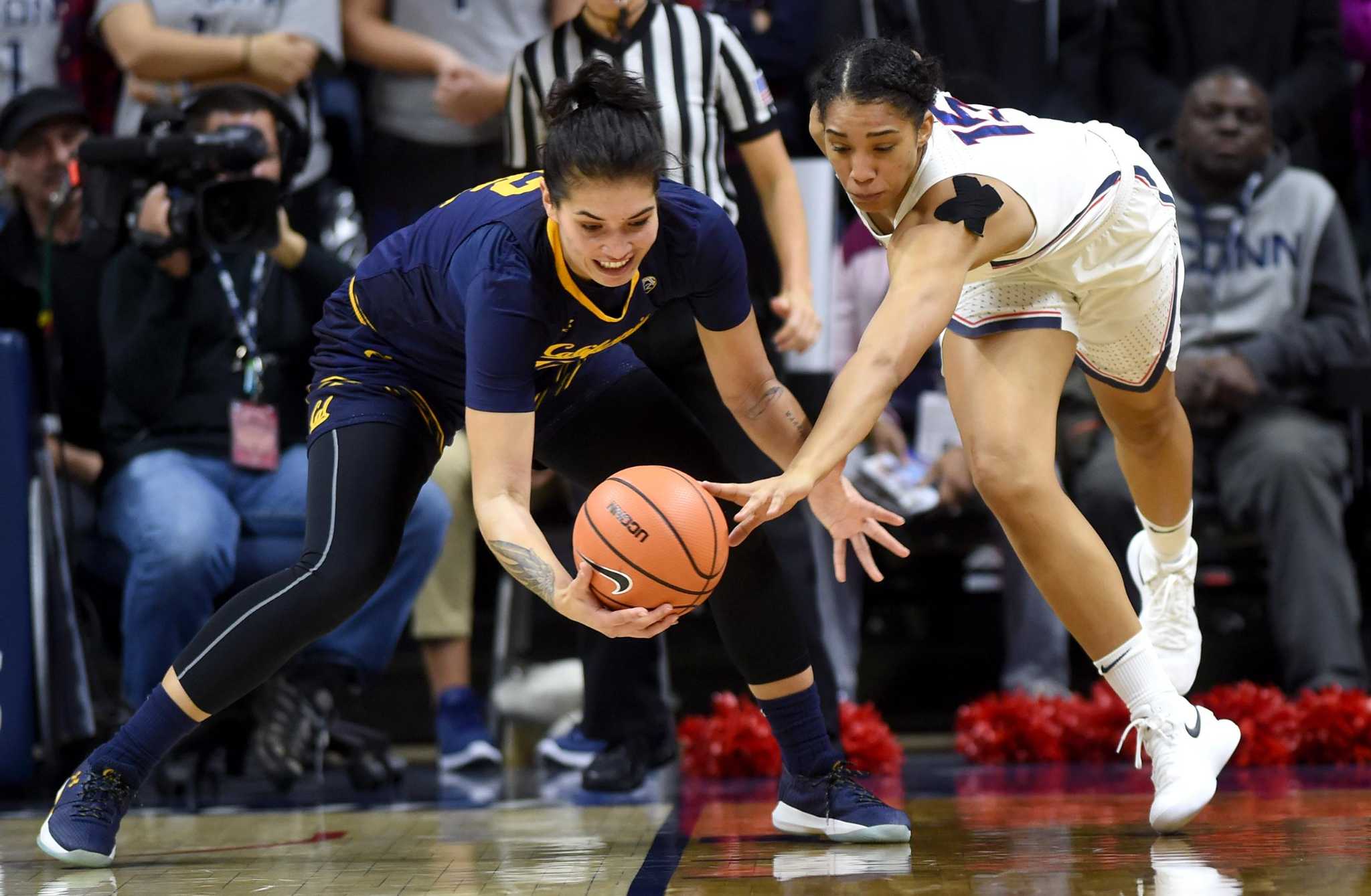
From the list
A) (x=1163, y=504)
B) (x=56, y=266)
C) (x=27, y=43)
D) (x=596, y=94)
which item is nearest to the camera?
(x=596, y=94)

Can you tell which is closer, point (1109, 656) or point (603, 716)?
point (1109, 656)

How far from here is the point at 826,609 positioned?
533 centimetres

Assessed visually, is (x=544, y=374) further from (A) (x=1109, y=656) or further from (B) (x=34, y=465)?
(B) (x=34, y=465)

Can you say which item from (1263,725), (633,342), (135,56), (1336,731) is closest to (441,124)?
(135,56)

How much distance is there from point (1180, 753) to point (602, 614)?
130 cm

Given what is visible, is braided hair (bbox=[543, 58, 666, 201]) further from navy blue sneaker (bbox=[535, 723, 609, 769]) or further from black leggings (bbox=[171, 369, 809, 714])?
navy blue sneaker (bbox=[535, 723, 609, 769])

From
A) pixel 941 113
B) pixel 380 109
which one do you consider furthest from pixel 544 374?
pixel 380 109

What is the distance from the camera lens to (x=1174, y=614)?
406 centimetres

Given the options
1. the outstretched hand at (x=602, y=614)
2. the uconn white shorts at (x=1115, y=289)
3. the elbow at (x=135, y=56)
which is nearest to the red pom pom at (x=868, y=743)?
the uconn white shorts at (x=1115, y=289)

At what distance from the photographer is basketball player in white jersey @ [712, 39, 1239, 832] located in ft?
10.3

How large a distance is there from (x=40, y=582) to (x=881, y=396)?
259 cm

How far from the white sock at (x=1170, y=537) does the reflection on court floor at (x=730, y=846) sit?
0.59m

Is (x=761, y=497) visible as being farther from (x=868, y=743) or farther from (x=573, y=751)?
(x=573, y=751)

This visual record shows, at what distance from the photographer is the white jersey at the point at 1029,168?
328 cm
